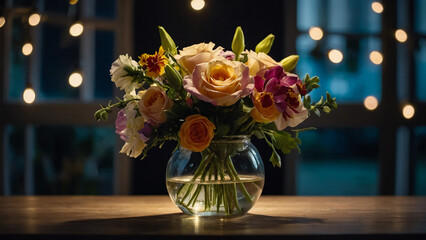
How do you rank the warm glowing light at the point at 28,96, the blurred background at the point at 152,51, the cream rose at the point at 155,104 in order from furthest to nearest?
→ 1. the blurred background at the point at 152,51
2. the warm glowing light at the point at 28,96
3. the cream rose at the point at 155,104

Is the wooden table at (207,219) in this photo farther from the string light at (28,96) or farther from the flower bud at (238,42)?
the string light at (28,96)

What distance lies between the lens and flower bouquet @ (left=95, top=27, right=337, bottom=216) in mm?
1140

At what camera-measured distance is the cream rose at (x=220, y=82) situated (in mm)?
1114

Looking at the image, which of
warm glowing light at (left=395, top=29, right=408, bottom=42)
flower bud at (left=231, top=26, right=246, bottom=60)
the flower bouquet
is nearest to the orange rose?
the flower bouquet

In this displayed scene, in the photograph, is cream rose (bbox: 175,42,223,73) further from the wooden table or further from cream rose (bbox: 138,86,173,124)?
the wooden table

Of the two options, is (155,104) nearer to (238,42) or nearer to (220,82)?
(220,82)

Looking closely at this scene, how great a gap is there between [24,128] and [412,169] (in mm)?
2058

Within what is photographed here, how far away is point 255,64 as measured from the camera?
1.22 metres

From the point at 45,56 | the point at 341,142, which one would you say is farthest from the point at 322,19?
the point at 45,56

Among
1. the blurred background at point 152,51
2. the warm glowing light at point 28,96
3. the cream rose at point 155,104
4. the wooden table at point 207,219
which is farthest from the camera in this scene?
the blurred background at point 152,51

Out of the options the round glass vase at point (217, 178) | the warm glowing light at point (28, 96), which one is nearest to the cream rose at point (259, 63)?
the round glass vase at point (217, 178)

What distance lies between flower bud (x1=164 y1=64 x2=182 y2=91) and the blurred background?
1363 mm

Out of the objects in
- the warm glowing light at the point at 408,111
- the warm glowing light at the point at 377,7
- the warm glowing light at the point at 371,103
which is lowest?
the warm glowing light at the point at 408,111

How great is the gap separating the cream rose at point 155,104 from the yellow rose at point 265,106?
0.66ft
